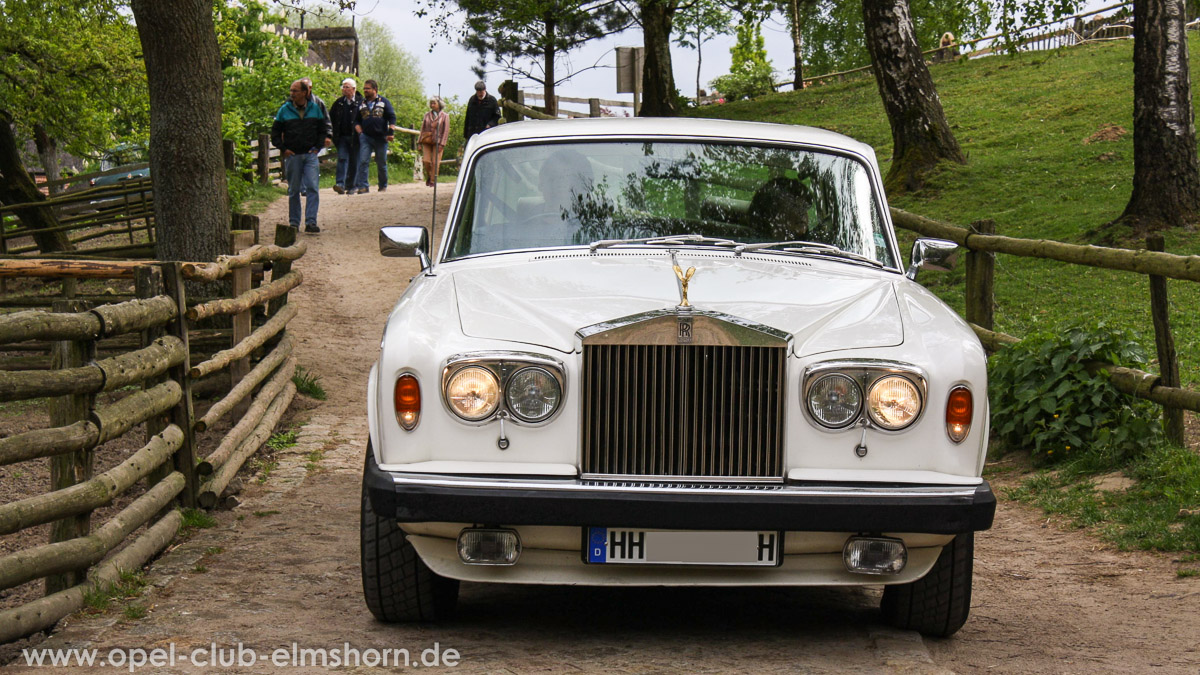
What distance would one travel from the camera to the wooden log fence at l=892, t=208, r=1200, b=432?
6973 millimetres

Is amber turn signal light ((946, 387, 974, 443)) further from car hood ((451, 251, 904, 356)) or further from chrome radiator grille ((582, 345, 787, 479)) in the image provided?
chrome radiator grille ((582, 345, 787, 479))

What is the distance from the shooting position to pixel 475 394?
430 cm

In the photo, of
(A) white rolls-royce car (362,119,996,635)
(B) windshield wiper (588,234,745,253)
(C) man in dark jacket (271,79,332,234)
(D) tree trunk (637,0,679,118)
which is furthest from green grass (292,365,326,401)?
(D) tree trunk (637,0,679,118)

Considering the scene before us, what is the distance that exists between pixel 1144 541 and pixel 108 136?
24.6 meters

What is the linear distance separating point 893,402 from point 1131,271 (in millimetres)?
4244

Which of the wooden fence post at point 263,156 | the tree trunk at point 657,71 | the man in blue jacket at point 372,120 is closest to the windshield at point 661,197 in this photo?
the man in blue jacket at point 372,120

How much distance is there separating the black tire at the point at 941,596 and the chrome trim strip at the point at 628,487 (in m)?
0.47

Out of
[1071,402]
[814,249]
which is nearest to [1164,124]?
[1071,402]

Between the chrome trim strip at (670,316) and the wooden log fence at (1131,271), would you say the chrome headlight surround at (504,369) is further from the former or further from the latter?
the wooden log fence at (1131,271)

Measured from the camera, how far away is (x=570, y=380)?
4297mm

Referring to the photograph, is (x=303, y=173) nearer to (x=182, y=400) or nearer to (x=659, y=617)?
(x=182, y=400)

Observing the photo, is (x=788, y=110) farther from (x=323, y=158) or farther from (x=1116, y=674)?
(x=1116, y=674)

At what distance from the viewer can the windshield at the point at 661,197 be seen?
221 inches

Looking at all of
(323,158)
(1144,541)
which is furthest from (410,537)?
(323,158)
